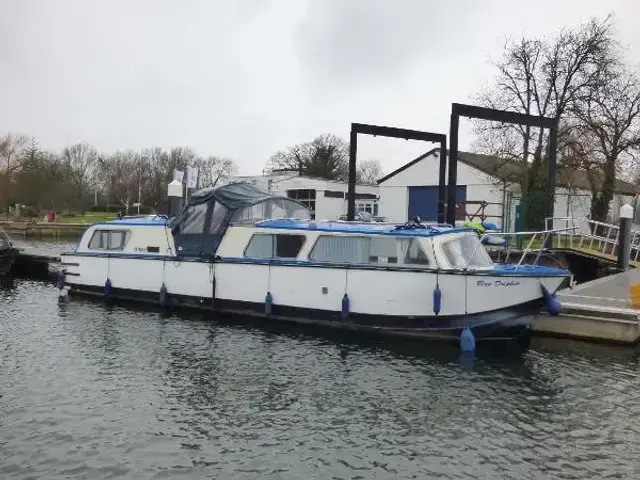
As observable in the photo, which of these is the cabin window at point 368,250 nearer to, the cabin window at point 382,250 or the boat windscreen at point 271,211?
the cabin window at point 382,250

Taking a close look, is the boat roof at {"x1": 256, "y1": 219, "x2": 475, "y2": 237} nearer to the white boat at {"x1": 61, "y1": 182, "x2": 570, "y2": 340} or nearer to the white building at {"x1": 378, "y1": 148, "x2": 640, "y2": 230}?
the white boat at {"x1": 61, "y1": 182, "x2": 570, "y2": 340}

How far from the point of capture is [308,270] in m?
15.5

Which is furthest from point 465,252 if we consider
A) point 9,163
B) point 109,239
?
point 9,163

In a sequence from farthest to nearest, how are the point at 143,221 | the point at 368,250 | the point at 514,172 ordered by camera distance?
the point at 514,172
the point at 143,221
the point at 368,250

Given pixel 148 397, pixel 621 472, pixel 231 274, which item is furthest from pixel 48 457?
pixel 231 274

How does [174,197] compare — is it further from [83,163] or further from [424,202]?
[83,163]

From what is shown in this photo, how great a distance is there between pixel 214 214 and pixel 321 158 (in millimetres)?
75061

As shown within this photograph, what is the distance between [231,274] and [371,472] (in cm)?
977

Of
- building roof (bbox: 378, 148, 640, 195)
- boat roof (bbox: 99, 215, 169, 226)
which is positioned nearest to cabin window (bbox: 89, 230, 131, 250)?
boat roof (bbox: 99, 215, 169, 226)

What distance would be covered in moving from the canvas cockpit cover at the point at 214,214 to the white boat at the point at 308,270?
0.11ft

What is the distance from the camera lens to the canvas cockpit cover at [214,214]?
17281 mm

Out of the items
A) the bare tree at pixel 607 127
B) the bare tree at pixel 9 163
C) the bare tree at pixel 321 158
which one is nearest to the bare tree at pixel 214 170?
the bare tree at pixel 321 158

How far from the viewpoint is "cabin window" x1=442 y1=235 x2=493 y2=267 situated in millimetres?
14219

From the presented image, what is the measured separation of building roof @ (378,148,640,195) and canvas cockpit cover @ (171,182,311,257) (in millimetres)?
18883
